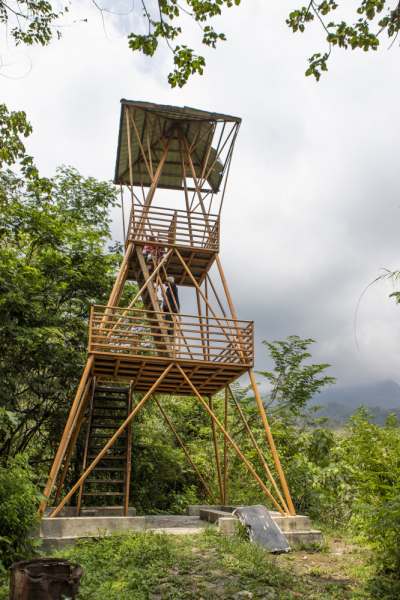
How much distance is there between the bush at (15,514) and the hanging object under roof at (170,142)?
8398 millimetres

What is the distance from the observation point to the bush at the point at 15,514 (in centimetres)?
643

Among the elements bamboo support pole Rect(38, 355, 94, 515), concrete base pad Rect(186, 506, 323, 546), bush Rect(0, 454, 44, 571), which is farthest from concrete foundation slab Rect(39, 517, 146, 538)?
concrete base pad Rect(186, 506, 323, 546)

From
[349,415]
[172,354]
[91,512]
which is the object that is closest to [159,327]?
[172,354]

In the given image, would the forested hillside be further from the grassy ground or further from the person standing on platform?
the person standing on platform

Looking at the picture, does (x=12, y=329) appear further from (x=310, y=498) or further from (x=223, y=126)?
(x=310, y=498)

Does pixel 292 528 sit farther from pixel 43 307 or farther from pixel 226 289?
pixel 43 307

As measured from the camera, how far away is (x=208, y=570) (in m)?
6.09

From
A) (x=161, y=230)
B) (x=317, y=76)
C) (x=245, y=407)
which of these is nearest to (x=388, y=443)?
(x=317, y=76)

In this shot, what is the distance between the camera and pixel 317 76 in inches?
203

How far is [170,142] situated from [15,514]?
10.8m

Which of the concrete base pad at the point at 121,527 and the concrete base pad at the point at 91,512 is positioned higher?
the concrete base pad at the point at 91,512

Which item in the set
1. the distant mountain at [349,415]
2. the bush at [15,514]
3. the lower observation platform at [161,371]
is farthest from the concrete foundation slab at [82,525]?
the distant mountain at [349,415]

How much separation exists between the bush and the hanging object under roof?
8398 millimetres

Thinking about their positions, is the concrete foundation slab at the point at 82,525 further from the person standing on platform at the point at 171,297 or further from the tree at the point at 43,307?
the person standing on platform at the point at 171,297
